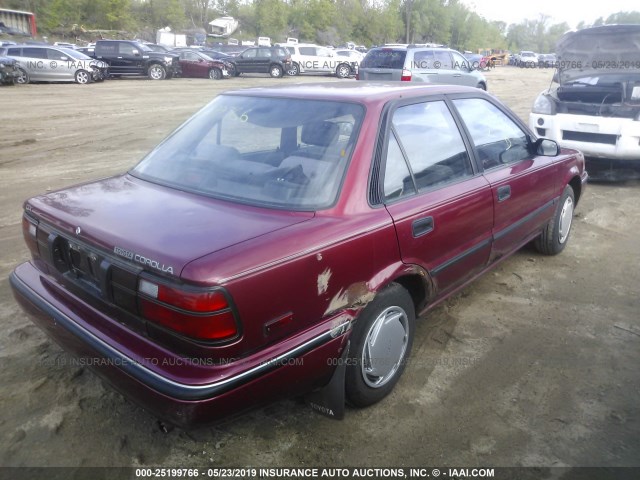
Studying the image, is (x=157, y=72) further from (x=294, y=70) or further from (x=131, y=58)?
(x=294, y=70)

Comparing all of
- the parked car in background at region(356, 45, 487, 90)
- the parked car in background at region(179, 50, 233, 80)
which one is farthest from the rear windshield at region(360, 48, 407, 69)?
the parked car in background at region(179, 50, 233, 80)

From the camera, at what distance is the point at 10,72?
17.9m

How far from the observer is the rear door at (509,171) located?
338 cm

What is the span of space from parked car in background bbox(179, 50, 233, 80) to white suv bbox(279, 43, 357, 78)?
4.61 meters

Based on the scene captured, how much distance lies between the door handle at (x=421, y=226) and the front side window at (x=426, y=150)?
17 centimetres

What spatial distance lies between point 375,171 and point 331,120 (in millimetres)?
369

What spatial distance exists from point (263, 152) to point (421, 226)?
0.93 meters

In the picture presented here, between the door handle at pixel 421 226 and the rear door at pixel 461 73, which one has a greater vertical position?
the rear door at pixel 461 73

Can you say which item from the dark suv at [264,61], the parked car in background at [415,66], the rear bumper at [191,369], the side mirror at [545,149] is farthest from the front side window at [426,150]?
the dark suv at [264,61]

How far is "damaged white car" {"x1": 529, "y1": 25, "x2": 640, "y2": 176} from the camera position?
688cm

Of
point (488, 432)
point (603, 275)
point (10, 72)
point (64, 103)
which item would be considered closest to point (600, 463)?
point (488, 432)

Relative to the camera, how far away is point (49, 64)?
63.9 ft

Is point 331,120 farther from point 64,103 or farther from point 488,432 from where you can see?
point 64,103

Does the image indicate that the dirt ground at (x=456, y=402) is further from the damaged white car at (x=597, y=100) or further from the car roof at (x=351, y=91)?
the damaged white car at (x=597, y=100)
